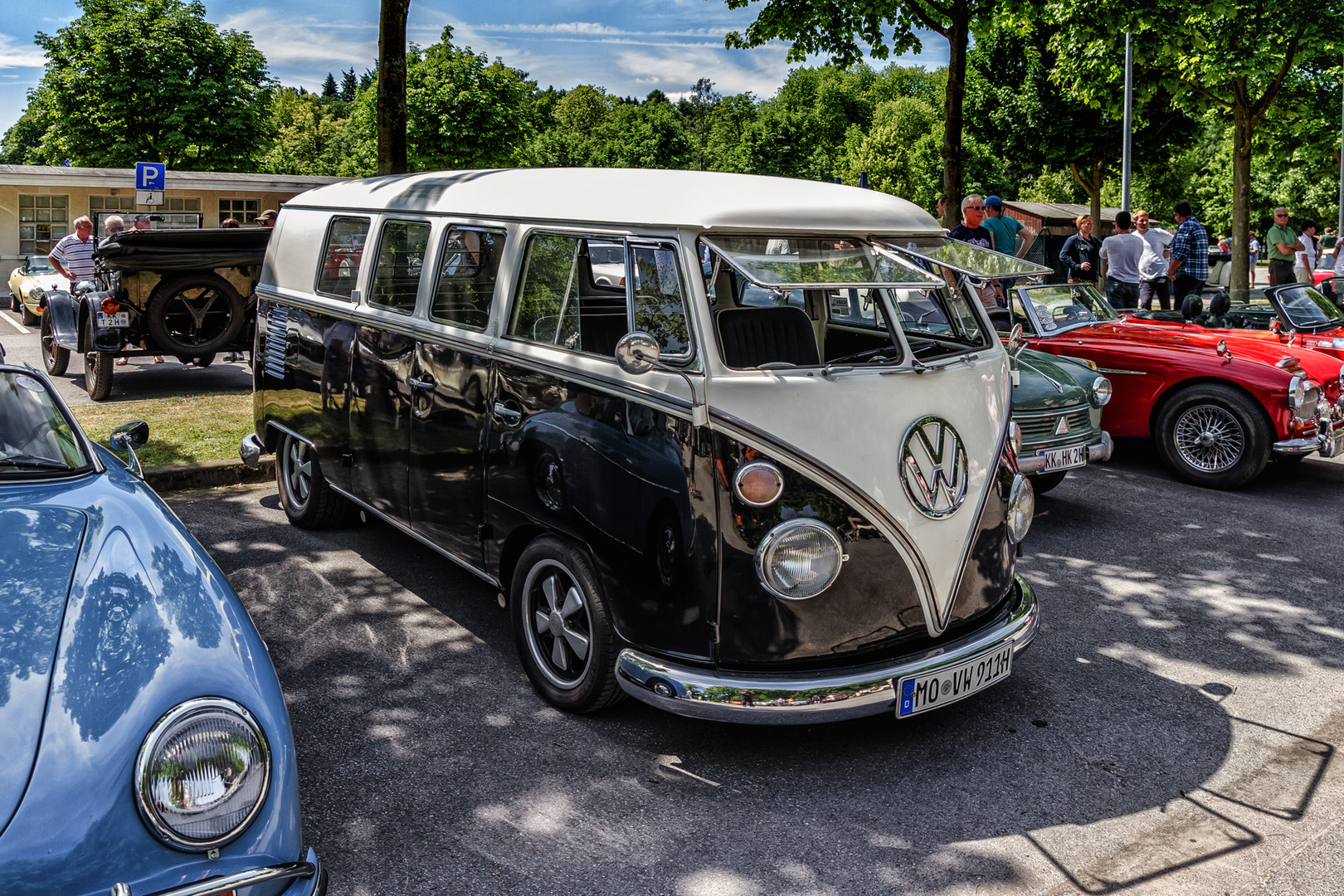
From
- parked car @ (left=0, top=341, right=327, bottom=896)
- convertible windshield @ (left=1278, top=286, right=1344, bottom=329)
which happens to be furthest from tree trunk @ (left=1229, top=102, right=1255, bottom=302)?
parked car @ (left=0, top=341, right=327, bottom=896)

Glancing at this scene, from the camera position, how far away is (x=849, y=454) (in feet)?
13.1

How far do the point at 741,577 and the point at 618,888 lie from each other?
1.10 m

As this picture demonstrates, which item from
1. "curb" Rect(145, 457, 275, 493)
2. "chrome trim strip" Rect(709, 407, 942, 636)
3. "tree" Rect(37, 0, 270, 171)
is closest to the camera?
"chrome trim strip" Rect(709, 407, 942, 636)

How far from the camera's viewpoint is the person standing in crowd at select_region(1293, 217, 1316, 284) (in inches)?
750

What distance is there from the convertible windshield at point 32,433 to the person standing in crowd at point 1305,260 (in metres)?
19.5

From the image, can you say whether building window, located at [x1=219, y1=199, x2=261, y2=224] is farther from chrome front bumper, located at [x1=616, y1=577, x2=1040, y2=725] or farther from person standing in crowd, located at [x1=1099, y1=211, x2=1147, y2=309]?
chrome front bumper, located at [x1=616, y1=577, x2=1040, y2=725]

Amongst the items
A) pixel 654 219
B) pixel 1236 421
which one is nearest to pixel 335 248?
pixel 654 219

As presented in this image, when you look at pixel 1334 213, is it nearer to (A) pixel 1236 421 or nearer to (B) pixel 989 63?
(B) pixel 989 63

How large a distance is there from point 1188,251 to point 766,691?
13552 mm

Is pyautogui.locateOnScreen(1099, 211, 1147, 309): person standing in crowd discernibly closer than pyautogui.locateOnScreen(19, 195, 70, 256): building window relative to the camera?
Yes

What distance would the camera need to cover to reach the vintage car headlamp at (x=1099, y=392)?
8.29 metres

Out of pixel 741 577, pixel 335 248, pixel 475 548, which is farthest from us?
pixel 335 248

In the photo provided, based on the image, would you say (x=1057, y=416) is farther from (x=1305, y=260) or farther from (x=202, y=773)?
(x=1305, y=260)

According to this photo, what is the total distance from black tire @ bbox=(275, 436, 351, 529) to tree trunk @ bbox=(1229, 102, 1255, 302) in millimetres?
20364
